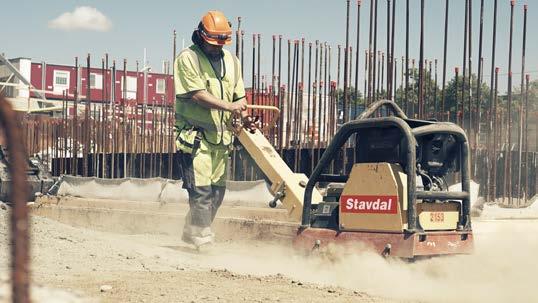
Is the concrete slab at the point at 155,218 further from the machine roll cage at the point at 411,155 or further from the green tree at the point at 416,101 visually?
the green tree at the point at 416,101

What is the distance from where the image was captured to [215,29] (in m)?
6.77

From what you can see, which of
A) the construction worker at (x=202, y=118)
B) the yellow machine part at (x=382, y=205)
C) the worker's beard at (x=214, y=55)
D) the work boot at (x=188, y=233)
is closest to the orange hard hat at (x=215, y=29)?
the construction worker at (x=202, y=118)

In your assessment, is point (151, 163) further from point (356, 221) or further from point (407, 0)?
point (356, 221)

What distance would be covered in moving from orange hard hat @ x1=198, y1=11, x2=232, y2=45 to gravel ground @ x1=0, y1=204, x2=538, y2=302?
1747 mm

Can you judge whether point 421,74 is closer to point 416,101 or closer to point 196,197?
point 196,197

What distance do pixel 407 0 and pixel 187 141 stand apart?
4.23m

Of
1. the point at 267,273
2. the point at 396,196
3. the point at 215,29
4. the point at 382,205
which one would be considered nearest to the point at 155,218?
the point at 215,29

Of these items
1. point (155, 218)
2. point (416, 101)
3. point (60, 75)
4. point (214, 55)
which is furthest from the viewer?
point (60, 75)

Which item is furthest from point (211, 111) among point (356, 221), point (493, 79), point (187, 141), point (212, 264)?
point (493, 79)

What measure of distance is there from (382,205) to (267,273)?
101 cm

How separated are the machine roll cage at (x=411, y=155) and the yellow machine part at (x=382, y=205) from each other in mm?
69

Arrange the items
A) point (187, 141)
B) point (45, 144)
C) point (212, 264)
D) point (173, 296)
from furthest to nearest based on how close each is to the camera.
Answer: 1. point (45, 144)
2. point (187, 141)
3. point (212, 264)
4. point (173, 296)

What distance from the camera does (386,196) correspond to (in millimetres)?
5238

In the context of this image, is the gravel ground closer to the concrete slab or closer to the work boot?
the work boot
